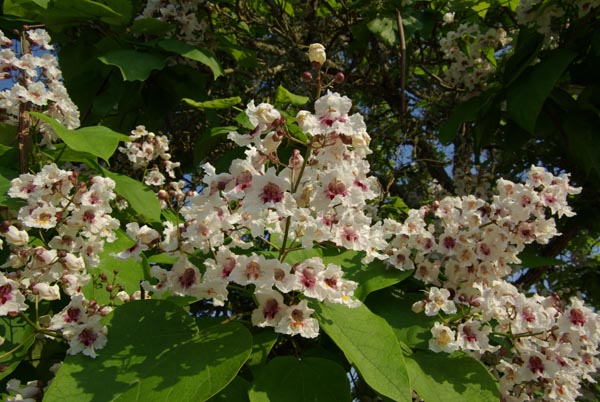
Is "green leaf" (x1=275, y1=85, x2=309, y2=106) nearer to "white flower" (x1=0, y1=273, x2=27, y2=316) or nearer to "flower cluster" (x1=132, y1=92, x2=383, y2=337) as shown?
"flower cluster" (x1=132, y1=92, x2=383, y2=337)

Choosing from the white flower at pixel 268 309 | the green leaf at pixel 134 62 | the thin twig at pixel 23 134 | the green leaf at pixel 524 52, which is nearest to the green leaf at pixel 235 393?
the white flower at pixel 268 309

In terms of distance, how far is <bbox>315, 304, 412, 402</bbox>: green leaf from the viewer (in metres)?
0.94

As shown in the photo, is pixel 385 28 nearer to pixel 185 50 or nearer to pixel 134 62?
pixel 185 50

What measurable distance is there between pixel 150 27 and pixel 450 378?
1.72 m

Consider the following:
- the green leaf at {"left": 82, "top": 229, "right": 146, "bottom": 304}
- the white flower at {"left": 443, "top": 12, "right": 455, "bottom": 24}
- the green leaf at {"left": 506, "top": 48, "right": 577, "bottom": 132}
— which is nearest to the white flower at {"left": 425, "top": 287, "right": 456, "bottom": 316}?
the green leaf at {"left": 82, "top": 229, "right": 146, "bottom": 304}

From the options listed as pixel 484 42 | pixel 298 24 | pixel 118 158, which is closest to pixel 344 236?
pixel 484 42

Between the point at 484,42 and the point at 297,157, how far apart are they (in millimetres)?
1934

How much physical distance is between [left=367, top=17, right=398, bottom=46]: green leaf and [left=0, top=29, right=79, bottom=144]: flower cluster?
1.42 meters

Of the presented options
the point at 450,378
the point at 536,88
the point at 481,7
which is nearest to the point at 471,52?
the point at 481,7

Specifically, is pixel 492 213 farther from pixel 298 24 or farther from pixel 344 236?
pixel 298 24

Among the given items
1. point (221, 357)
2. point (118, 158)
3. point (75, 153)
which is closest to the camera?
point (221, 357)

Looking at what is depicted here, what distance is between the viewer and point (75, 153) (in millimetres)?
1460

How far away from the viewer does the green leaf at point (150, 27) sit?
204 centimetres

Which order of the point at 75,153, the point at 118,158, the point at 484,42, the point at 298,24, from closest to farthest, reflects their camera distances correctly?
the point at 75,153 → the point at 484,42 → the point at 118,158 → the point at 298,24
